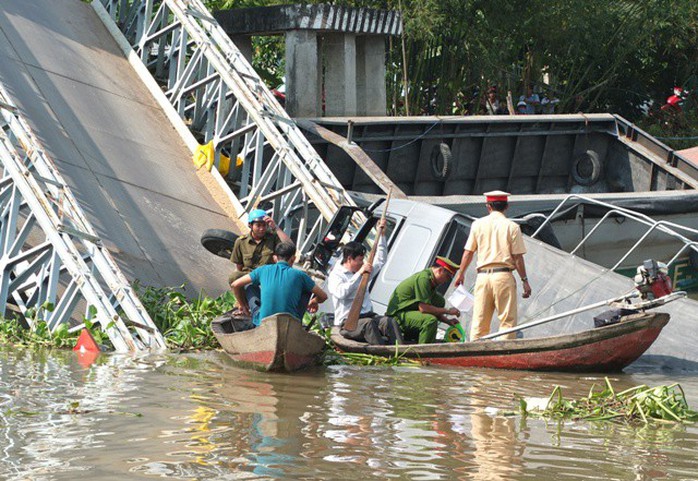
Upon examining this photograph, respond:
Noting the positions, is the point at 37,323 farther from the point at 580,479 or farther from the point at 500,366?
the point at 580,479

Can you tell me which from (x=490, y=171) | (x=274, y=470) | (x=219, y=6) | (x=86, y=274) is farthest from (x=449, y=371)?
(x=219, y=6)

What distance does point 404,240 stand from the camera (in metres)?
15.2

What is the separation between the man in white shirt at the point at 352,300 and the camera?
12.9 meters

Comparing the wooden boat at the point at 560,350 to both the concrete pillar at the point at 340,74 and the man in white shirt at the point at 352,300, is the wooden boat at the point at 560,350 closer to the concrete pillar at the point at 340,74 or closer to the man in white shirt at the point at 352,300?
the man in white shirt at the point at 352,300

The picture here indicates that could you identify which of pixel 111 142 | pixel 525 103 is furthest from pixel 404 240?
pixel 525 103

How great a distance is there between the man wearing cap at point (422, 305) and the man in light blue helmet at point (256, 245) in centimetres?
151

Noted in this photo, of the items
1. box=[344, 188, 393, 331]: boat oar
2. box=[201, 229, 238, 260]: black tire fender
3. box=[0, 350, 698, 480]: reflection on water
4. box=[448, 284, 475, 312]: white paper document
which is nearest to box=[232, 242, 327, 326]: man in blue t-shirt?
box=[0, 350, 698, 480]: reflection on water

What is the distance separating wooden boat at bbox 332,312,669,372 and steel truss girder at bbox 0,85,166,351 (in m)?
2.69

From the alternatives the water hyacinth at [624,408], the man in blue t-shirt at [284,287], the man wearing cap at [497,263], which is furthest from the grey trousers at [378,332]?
the water hyacinth at [624,408]

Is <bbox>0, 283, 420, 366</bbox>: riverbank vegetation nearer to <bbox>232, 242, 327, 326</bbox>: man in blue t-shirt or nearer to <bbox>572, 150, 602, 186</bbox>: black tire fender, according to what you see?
<bbox>232, 242, 327, 326</bbox>: man in blue t-shirt

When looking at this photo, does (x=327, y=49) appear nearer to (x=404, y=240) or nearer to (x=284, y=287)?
(x=404, y=240)

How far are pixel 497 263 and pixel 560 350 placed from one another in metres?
1.16

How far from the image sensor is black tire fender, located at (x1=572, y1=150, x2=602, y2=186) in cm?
2620

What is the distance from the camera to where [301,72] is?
22750mm
